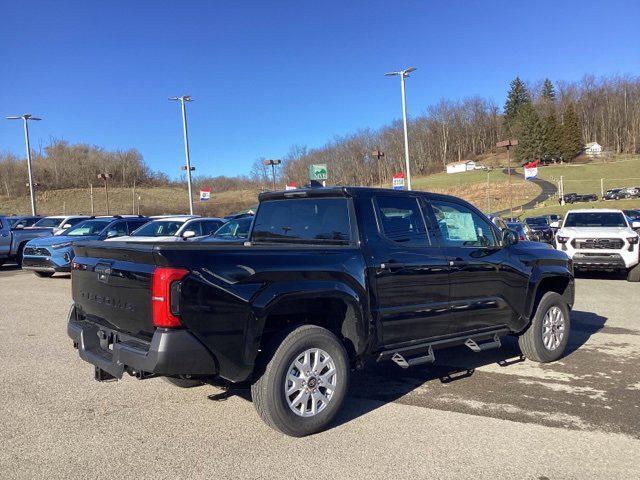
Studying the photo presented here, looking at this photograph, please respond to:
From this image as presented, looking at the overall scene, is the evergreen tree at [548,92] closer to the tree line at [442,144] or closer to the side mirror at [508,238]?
the tree line at [442,144]

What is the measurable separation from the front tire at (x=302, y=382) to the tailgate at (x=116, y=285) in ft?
3.02

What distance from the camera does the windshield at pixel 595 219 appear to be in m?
14.4

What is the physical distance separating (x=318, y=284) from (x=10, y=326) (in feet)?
20.8

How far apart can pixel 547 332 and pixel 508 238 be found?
4.19 ft

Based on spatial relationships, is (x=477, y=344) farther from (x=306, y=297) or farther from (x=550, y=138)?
(x=550, y=138)

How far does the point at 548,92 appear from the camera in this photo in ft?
455

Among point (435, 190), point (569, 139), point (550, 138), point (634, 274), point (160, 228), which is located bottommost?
point (634, 274)

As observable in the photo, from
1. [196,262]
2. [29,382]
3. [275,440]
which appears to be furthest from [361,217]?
[29,382]

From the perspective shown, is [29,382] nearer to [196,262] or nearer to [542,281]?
[196,262]

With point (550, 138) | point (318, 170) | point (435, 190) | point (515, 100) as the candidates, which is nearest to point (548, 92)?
point (515, 100)

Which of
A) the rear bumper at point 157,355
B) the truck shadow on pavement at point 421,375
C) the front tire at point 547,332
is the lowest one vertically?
the truck shadow on pavement at point 421,375

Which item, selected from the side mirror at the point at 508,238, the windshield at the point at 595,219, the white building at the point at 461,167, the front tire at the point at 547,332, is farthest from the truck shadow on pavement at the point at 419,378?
the white building at the point at 461,167

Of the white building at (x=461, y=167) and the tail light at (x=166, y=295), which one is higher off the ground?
the white building at (x=461, y=167)

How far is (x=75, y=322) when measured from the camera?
4746 mm
